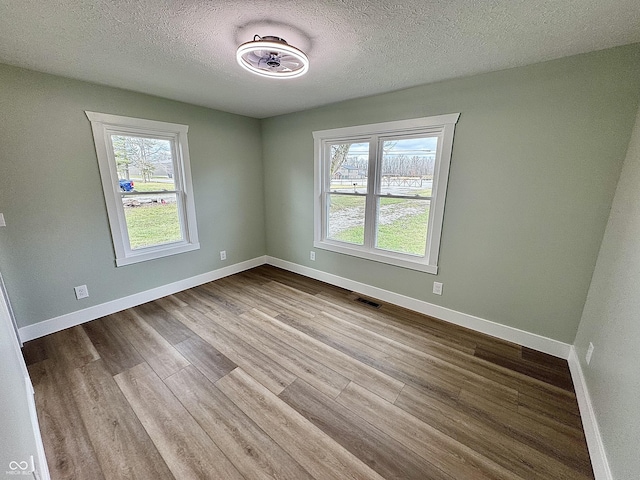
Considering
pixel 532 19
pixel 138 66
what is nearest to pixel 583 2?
pixel 532 19

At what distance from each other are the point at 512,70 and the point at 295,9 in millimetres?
1799

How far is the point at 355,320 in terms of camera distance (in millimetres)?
2693

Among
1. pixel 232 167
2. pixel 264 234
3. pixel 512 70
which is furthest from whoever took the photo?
pixel 264 234

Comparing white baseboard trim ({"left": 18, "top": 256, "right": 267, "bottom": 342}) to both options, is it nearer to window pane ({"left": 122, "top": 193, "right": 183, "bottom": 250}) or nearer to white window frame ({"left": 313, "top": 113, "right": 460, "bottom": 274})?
window pane ({"left": 122, "top": 193, "right": 183, "bottom": 250})

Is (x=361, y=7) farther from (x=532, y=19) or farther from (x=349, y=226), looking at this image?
(x=349, y=226)

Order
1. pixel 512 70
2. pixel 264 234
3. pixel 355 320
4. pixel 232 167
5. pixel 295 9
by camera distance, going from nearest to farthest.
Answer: pixel 295 9
pixel 512 70
pixel 355 320
pixel 232 167
pixel 264 234

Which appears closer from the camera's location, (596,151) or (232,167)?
(596,151)

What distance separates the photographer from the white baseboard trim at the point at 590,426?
4.11 ft

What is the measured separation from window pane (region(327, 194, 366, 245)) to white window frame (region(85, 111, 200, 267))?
1871 mm

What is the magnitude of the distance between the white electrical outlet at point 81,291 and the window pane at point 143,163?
3.57ft

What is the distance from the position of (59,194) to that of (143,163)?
0.81 meters

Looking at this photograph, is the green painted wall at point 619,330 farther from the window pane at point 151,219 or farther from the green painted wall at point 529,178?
the window pane at point 151,219

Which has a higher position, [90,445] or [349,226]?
[349,226]

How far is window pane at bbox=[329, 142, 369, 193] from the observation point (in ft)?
10.1
